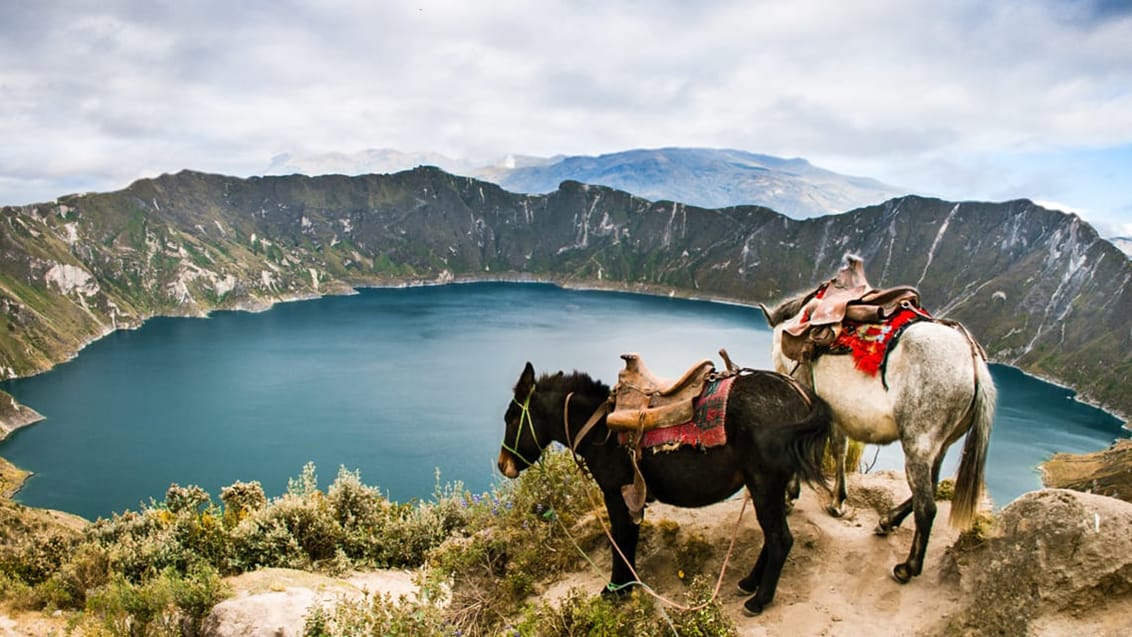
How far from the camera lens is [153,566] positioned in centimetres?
811

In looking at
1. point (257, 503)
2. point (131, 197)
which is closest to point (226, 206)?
point (131, 197)

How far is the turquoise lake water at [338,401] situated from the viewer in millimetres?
→ 41062

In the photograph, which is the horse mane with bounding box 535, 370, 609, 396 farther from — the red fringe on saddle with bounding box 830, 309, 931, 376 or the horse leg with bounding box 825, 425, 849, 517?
the horse leg with bounding box 825, 425, 849, 517

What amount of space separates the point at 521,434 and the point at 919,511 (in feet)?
10.9

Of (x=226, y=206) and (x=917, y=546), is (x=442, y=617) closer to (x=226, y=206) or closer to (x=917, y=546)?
(x=917, y=546)

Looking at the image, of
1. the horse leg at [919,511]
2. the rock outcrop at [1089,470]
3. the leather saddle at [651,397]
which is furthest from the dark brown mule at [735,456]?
the rock outcrop at [1089,470]

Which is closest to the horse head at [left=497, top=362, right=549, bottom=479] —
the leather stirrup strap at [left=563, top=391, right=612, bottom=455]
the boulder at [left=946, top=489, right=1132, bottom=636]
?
the leather stirrup strap at [left=563, top=391, right=612, bottom=455]

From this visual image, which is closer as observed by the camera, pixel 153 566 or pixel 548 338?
pixel 153 566

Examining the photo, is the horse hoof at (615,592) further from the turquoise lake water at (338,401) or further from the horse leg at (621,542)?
the turquoise lake water at (338,401)

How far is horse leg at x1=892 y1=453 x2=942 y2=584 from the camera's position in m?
4.66

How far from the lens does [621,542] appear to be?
16.2ft

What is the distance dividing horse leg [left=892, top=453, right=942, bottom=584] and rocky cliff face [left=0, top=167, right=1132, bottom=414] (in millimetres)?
89890

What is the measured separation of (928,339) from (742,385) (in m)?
1.48

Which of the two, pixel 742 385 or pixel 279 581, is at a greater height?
pixel 742 385
